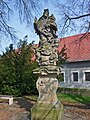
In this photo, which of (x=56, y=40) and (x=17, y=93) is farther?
(x=17, y=93)

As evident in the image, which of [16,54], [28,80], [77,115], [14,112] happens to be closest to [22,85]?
[28,80]

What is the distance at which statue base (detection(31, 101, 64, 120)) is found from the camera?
895 centimetres

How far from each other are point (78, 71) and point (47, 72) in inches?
754

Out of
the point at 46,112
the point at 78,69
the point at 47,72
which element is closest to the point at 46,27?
the point at 47,72

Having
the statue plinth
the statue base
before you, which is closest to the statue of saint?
the statue plinth

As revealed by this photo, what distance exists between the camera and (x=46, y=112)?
902 cm

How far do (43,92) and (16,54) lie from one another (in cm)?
1051

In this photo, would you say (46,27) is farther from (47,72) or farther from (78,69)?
(78,69)

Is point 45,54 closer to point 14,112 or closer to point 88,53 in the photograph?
point 14,112

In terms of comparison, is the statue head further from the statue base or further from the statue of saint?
the statue base

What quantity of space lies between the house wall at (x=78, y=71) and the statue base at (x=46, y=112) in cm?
1805

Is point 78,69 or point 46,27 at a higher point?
point 46,27

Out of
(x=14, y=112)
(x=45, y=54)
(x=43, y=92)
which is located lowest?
(x=14, y=112)

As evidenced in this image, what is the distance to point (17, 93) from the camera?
747 inches
